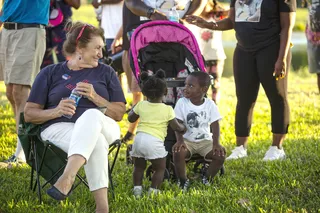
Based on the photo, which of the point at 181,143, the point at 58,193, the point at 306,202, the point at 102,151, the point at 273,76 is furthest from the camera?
the point at 273,76

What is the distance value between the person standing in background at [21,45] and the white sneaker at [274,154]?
7.30 ft

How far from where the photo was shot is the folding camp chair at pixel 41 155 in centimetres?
525

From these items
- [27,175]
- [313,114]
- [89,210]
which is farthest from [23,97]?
[313,114]

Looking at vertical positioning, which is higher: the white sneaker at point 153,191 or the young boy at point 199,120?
the young boy at point 199,120

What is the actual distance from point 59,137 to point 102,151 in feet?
1.29

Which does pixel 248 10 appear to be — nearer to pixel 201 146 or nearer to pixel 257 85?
pixel 257 85

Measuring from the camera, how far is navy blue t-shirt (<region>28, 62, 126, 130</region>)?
5.30 meters

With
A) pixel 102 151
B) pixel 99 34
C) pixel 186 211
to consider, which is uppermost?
pixel 99 34

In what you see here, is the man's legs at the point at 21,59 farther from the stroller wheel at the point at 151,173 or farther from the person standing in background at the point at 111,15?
the person standing in background at the point at 111,15

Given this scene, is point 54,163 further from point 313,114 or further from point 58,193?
point 313,114

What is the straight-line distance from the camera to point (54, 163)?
5465mm

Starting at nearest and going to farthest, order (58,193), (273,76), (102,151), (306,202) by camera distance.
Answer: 1. (58,193)
2. (102,151)
3. (306,202)
4. (273,76)

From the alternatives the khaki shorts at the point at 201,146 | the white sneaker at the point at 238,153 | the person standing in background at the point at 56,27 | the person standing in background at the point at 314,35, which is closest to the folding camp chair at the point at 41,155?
the khaki shorts at the point at 201,146

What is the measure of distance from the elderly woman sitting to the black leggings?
1.75m
